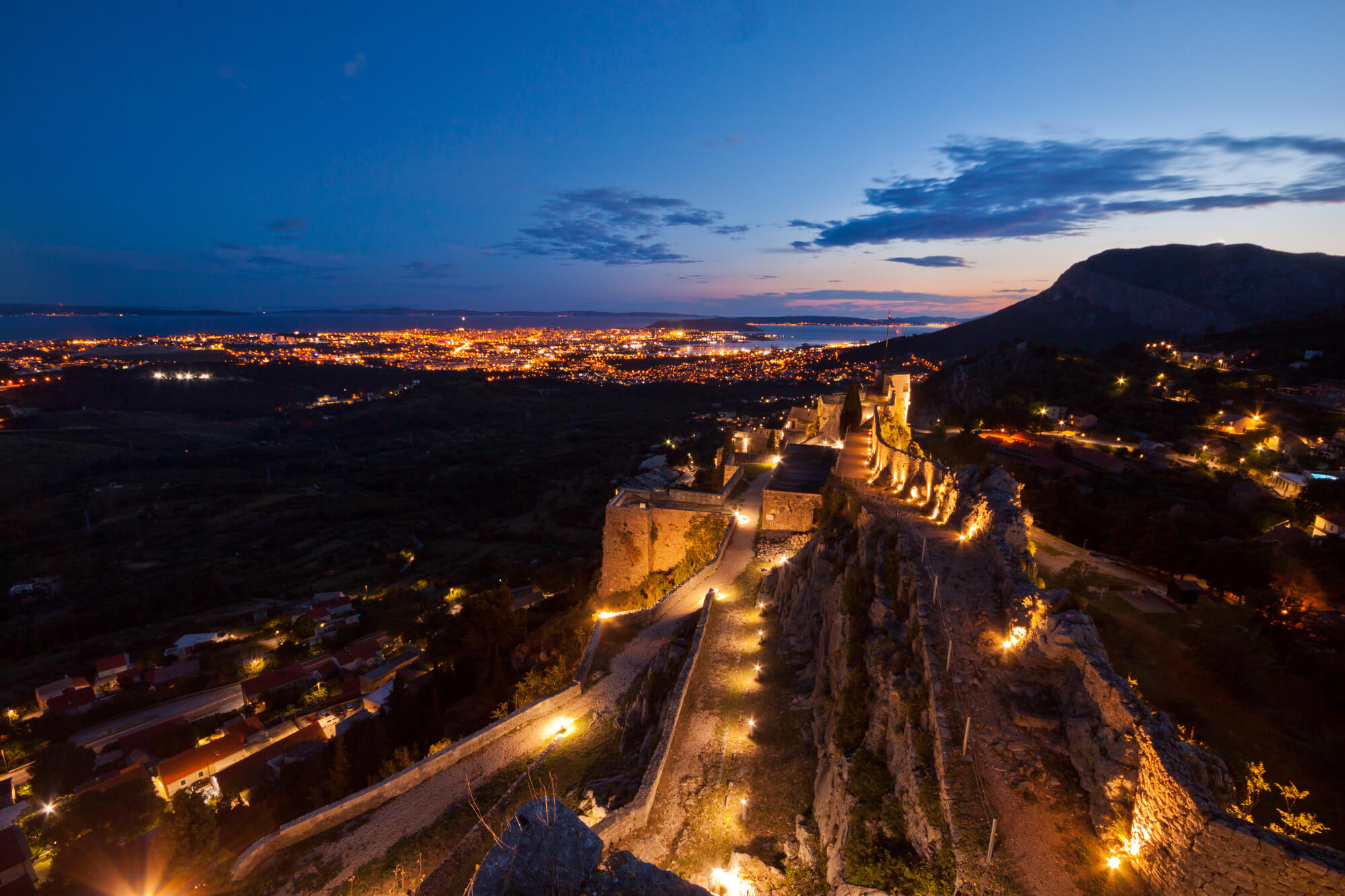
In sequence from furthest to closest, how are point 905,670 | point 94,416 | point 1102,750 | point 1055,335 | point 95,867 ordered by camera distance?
1. point 1055,335
2. point 94,416
3. point 95,867
4. point 905,670
5. point 1102,750

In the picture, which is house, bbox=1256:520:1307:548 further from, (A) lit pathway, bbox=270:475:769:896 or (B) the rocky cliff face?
(A) lit pathway, bbox=270:475:769:896

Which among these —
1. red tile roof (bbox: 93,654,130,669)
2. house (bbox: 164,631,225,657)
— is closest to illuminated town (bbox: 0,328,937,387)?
house (bbox: 164,631,225,657)

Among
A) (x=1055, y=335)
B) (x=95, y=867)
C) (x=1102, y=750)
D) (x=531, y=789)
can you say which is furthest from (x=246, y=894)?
(x=1055, y=335)

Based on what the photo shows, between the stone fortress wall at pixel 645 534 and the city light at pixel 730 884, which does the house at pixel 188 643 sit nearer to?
the stone fortress wall at pixel 645 534

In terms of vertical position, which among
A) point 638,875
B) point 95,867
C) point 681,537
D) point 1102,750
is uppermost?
point 638,875

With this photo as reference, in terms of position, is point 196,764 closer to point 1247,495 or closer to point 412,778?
point 412,778

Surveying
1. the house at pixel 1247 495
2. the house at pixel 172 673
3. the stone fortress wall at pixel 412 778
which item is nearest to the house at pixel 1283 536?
the house at pixel 1247 495

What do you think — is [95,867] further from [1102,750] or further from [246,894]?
[1102,750]
